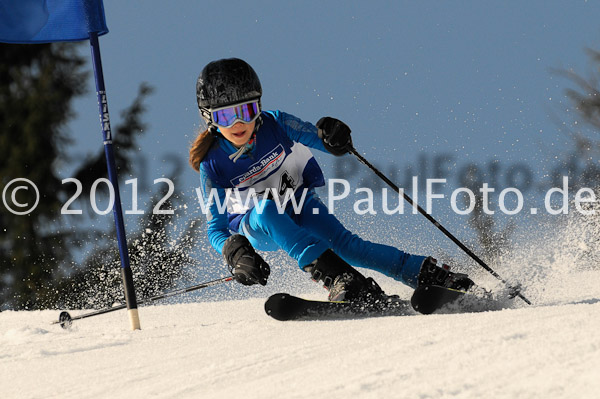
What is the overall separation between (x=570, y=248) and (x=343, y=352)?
2949 mm

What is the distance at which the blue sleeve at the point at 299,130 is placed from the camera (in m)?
3.96

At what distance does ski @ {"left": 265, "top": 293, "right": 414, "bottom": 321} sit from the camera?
130 inches

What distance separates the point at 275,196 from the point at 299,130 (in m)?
0.41

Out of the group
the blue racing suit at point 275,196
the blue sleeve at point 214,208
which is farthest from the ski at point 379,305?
the blue sleeve at point 214,208

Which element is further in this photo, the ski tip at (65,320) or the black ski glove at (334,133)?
the ski tip at (65,320)

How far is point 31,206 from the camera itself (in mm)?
11555

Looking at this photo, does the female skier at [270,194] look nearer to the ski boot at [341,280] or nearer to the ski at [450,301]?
the ski boot at [341,280]

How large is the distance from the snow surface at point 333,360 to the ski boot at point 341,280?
0.34 meters

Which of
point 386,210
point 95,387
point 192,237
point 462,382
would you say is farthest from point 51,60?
point 462,382

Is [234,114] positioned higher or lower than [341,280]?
higher

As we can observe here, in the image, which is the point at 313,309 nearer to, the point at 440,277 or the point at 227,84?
the point at 440,277

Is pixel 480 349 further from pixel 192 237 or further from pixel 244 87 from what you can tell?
pixel 192 237

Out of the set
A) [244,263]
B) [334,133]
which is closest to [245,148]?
[334,133]

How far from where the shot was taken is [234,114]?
3719 mm
